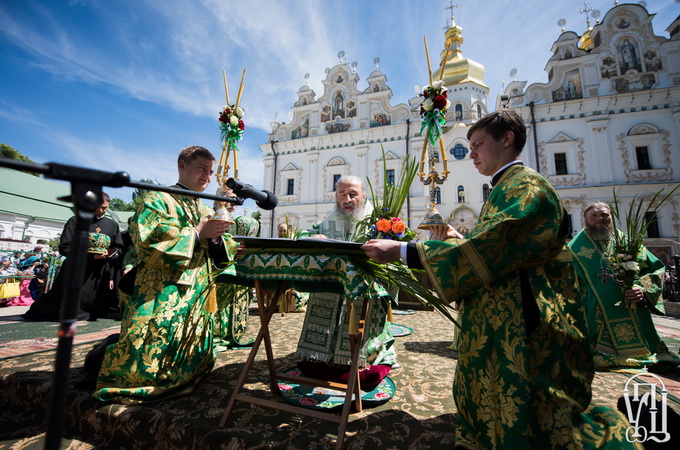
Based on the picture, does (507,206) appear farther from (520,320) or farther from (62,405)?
(62,405)

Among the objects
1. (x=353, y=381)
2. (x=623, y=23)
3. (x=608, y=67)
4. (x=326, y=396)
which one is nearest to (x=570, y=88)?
(x=608, y=67)

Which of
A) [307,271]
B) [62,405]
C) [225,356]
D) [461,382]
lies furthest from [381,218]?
[225,356]

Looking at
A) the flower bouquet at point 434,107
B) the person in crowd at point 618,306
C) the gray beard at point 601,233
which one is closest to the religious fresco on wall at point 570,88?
the flower bouquet at point 434,107

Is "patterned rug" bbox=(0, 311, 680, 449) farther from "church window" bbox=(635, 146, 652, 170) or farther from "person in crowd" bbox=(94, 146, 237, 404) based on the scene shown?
"church window" bbox=(635, 146, 652, 170)

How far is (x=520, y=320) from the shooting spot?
1.52m

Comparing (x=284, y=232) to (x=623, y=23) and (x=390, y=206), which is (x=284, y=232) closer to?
(x=390, y=206)

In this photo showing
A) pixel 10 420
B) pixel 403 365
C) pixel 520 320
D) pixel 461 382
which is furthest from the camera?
pixel 403 365

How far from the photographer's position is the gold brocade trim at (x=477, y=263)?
1.52 meters

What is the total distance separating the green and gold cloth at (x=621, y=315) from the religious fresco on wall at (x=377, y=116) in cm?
1998

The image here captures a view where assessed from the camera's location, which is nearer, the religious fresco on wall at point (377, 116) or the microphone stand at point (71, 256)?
the microphone stand at point (71, 256)

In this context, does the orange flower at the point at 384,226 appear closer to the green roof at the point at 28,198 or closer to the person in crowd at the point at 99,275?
the person in crowd at the point at 99,275

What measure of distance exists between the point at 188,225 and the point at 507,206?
2.36 meters

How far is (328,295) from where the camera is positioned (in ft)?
9.68

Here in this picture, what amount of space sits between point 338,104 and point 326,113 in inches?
44.8
